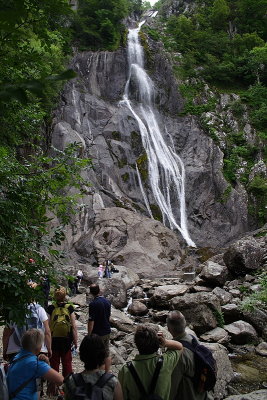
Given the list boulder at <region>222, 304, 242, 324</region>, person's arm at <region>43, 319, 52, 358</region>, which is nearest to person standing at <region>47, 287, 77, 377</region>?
person's arm at <region>43, 319, 52, 358</region>

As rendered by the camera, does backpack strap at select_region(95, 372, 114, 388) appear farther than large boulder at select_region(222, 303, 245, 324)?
No

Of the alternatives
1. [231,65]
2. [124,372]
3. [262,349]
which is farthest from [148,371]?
[231,65]

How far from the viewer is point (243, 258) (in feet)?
49.6

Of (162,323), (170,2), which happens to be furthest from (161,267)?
(170,2)

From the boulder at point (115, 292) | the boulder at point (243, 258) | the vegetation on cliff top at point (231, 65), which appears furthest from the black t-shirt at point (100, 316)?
the vegetation on cliff top at point (231, 65)

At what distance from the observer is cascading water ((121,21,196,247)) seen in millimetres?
26781

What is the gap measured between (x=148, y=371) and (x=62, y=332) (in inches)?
96.3

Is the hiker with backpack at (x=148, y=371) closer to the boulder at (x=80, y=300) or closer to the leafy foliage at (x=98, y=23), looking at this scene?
the boulder at (x=80, y=300)

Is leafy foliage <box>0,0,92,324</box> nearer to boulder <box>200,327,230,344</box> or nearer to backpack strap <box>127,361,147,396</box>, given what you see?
backpack strap <box>127,361,147,396</box>

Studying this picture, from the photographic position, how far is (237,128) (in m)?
32.5

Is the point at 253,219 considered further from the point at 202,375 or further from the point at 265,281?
the point at 202,375

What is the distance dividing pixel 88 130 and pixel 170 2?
3743 centimetres

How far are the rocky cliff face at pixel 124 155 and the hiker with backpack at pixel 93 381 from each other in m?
17.8

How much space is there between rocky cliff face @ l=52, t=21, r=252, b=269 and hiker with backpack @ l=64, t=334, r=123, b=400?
699 inches
